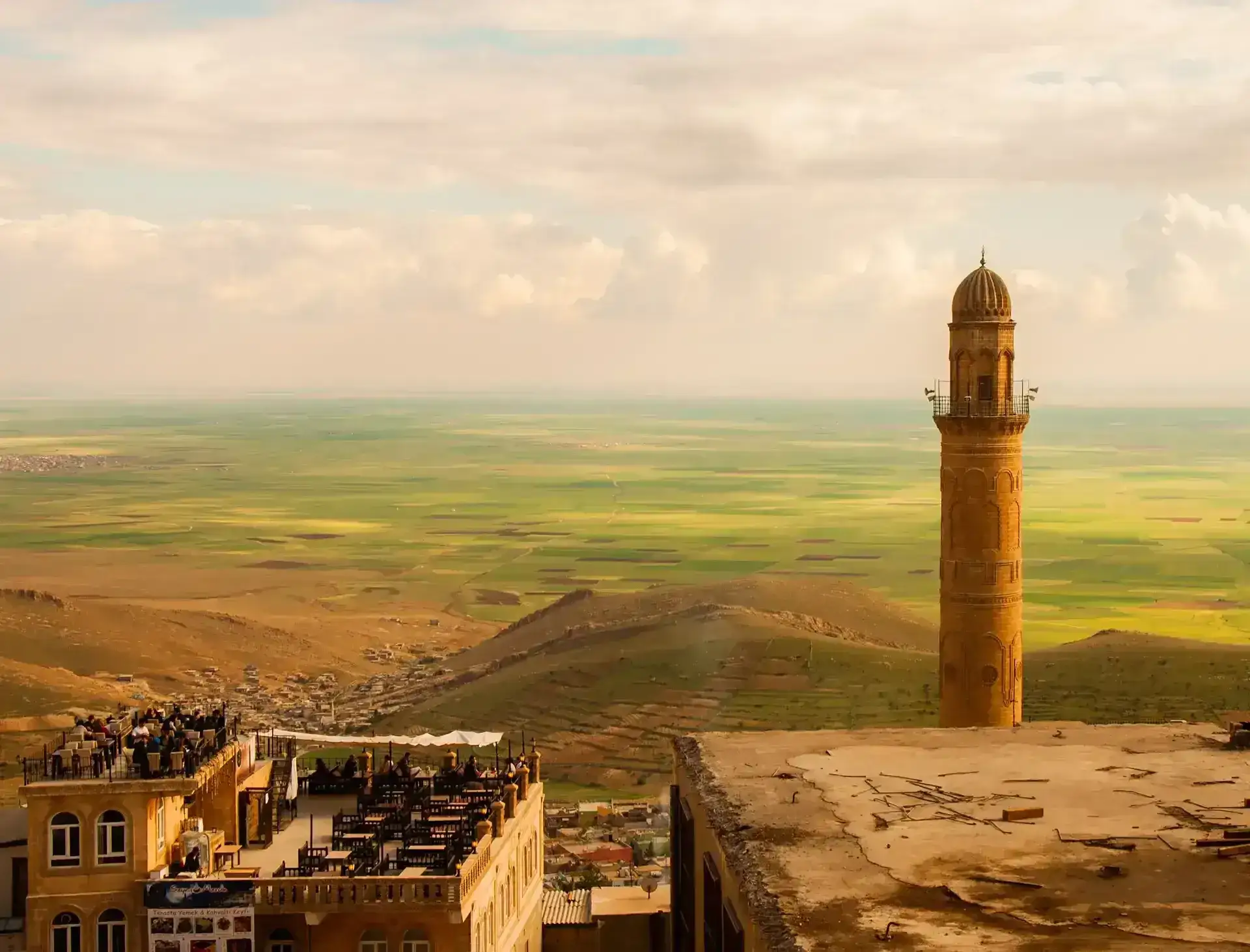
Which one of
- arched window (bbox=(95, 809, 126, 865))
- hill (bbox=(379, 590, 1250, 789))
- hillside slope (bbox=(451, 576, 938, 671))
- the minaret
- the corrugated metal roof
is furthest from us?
hillside slope (bbox=(451, 576, 938, 671))

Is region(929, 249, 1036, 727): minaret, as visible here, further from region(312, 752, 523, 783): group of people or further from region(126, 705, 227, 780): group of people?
region(126, 705, 227, 780): group of people

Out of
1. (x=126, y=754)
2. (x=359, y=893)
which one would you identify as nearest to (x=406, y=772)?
(x=126, y=754)

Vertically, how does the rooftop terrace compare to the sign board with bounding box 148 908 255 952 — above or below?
above

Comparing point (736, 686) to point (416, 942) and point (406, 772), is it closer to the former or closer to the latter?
point (406, 772)

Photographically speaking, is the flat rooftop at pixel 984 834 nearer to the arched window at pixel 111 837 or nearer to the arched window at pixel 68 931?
the arched window at pixel 111 837

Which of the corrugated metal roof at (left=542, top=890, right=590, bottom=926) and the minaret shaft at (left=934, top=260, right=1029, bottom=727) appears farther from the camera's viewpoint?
the minaret shaft at (left=934, top=260, right=1029, bottom=727)

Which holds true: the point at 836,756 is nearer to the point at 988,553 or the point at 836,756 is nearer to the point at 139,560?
the point at 988,553

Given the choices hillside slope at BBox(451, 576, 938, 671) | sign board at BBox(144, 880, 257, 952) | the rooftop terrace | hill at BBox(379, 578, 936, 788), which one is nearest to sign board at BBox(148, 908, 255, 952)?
sign board at BBox(144, 880, 257, 952)
